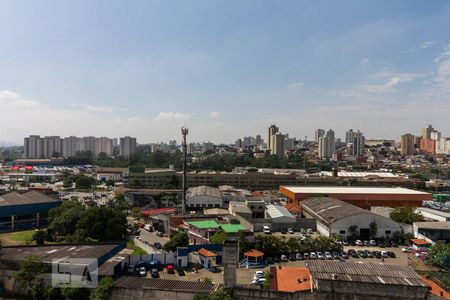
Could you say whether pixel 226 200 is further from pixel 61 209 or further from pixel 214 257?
pixel 214 257

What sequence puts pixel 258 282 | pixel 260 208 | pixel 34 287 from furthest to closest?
pixel 260 208
pixel 258 282
pixel 34 287

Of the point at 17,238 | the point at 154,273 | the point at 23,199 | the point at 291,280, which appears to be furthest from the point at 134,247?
the point at 23,199

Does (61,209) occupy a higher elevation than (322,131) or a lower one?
lower

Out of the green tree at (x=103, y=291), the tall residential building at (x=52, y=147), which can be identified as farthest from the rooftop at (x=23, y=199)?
the tall residential building at (x=52, y=147)

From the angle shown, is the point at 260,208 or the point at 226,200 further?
the point at 226,200

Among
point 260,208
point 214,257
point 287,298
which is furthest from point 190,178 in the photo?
point 287,298

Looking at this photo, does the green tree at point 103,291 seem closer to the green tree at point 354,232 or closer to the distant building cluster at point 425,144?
the green tree at point 354,232

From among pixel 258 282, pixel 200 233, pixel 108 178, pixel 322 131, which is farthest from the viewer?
pixel 322 131
